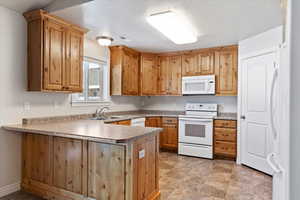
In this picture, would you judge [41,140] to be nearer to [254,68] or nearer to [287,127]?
[287,127]

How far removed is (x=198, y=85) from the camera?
4.58 m

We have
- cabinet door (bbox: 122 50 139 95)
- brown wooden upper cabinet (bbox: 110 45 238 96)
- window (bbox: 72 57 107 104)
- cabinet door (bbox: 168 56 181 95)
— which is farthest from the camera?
cabinet door (bbox: 168 56 181 95)

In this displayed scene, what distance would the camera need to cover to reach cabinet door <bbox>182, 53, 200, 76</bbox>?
4661mm

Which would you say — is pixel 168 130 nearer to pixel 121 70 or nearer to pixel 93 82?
pixel 121 70

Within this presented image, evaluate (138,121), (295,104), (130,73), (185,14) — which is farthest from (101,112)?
(295,104)

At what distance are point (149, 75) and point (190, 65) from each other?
3.47ft

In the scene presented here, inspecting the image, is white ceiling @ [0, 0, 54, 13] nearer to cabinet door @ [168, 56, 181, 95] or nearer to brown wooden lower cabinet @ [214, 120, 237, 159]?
cabinet door @ [168, 56, 181, 95]

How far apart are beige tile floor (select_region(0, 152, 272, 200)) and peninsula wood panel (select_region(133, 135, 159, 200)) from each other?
13.3 inches

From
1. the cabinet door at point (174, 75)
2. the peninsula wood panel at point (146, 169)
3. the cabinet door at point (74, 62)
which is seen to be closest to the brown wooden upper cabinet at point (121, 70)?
the cabinet door at point (174, 75)

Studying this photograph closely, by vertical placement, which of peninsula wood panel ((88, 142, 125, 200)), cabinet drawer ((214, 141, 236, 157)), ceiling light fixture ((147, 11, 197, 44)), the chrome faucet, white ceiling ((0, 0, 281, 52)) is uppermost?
white ceiling ((0, 0, 281, 52))

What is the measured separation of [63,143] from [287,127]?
2272 mm

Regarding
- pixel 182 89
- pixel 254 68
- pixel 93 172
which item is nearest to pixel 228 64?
pixel 254 68

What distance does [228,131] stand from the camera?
4.08 m

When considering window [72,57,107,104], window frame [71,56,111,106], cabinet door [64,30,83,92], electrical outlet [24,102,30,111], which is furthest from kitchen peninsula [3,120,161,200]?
window [72,57,107,104]
